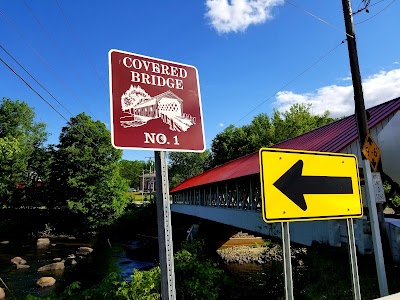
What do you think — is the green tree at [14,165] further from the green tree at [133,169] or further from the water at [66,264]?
the green tree at [133,169]

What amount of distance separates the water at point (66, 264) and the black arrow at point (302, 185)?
43.4 feet

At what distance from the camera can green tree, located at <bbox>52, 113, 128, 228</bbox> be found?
3197 centimetres

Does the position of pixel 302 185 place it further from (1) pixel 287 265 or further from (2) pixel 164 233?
(2) pixel 164 233

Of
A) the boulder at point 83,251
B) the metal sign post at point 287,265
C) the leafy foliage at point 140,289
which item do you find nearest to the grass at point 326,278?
the leafy foliage at point 140,289

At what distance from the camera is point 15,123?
46844mm

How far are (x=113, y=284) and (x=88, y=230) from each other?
95.6 feet

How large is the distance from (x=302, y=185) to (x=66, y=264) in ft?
76.5

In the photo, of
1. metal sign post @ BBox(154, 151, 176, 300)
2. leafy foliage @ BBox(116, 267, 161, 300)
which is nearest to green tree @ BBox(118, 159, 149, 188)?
leafy foliage @ BBox(116, 267, 161, 300)

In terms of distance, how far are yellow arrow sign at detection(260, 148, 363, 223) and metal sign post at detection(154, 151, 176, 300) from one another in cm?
75

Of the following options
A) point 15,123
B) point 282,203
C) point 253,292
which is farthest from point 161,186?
point 15,123

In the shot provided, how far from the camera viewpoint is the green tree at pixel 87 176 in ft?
105

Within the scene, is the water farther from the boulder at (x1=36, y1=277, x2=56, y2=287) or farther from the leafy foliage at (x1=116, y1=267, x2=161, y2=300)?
the leafy foliage at (x1=116, y1=267, x2=161, y2=300)

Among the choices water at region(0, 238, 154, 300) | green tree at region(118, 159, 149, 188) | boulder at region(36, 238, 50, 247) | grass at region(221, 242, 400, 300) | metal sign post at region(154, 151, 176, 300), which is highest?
green tree at region(118, 159, 149, 188)

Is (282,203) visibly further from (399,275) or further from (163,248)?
(399,275)
